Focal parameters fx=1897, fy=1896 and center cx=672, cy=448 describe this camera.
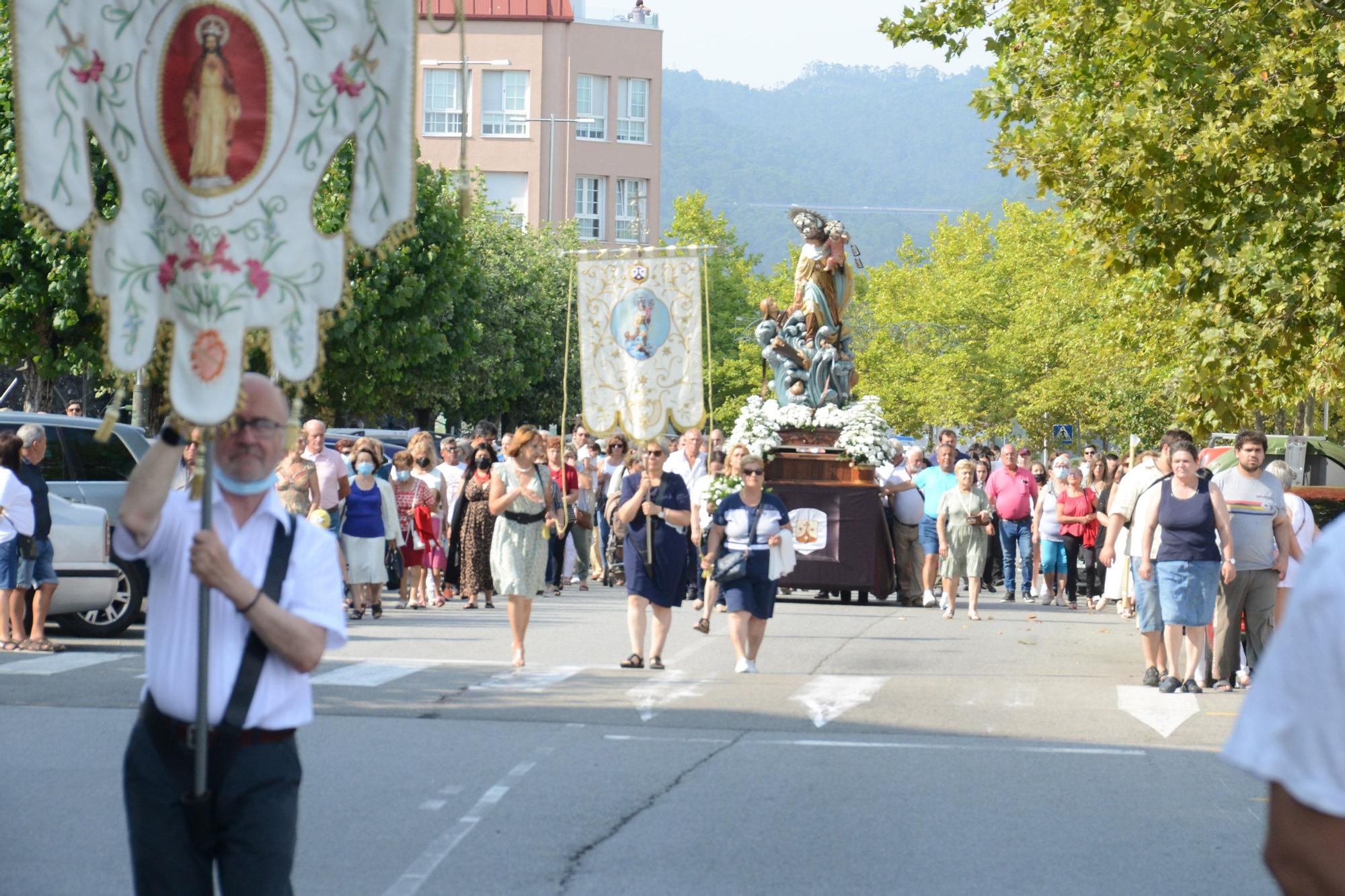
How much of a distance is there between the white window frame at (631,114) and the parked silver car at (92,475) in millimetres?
60673

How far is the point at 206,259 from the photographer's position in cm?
547

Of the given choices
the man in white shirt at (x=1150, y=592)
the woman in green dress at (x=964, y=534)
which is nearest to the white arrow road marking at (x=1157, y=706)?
the man in white shirt at (x=1150, y=592)

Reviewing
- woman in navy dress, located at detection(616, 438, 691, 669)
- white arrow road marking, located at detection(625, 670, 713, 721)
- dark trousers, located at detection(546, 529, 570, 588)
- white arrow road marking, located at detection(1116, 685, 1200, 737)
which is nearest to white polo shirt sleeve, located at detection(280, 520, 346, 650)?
white arrow road marking, located at detection(625, 670, 713, 721)

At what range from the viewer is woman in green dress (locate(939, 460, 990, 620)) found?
2067 cm

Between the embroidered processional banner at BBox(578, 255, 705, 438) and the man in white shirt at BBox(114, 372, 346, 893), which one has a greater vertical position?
the embroidered processional banner at BBox(578, 255, 705, 438)

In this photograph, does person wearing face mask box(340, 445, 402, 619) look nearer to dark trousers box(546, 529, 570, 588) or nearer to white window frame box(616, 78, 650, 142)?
dark trousers box(546, 529, 570, 588)

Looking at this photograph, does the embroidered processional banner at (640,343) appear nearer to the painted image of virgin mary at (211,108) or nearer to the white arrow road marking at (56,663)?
the white arrow road marking at (56,663)

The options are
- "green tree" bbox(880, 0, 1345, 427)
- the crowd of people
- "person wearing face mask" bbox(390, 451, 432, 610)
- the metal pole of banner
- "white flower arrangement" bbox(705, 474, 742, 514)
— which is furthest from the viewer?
"person wearing face mask" bbox(390, 451, 432, 610)

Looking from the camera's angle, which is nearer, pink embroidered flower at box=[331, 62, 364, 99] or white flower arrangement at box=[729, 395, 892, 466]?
pink embroidered flower at box=[331, 62, 364, 99]

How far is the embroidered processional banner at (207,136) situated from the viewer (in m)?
5.45

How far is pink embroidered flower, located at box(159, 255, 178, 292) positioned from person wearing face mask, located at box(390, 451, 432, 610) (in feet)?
46.7

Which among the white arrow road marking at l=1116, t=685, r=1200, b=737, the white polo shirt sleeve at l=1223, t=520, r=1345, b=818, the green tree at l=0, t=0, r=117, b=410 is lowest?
the white arrow road marking at l=1116, t=685, r=1200, b=737

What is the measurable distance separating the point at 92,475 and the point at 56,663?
284cm

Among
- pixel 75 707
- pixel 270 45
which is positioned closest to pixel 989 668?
pixel 75 707
